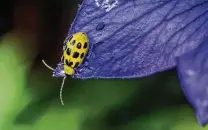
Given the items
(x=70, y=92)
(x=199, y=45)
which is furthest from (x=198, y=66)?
(x=70, y=92)

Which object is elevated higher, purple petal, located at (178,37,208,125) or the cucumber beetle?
the cucumber beetle

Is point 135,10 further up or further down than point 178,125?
further up

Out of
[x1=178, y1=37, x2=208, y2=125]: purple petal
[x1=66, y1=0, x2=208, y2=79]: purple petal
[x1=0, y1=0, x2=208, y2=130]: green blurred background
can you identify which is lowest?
[x1=0, y1=0, x2=208, y2=130]: green blurred background

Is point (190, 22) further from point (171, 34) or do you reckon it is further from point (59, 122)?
point (59, 122)

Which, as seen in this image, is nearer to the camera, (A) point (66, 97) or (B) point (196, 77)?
(B) point (196, 77)

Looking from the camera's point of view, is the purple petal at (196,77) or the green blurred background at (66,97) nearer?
the purple petal at (196,77)
